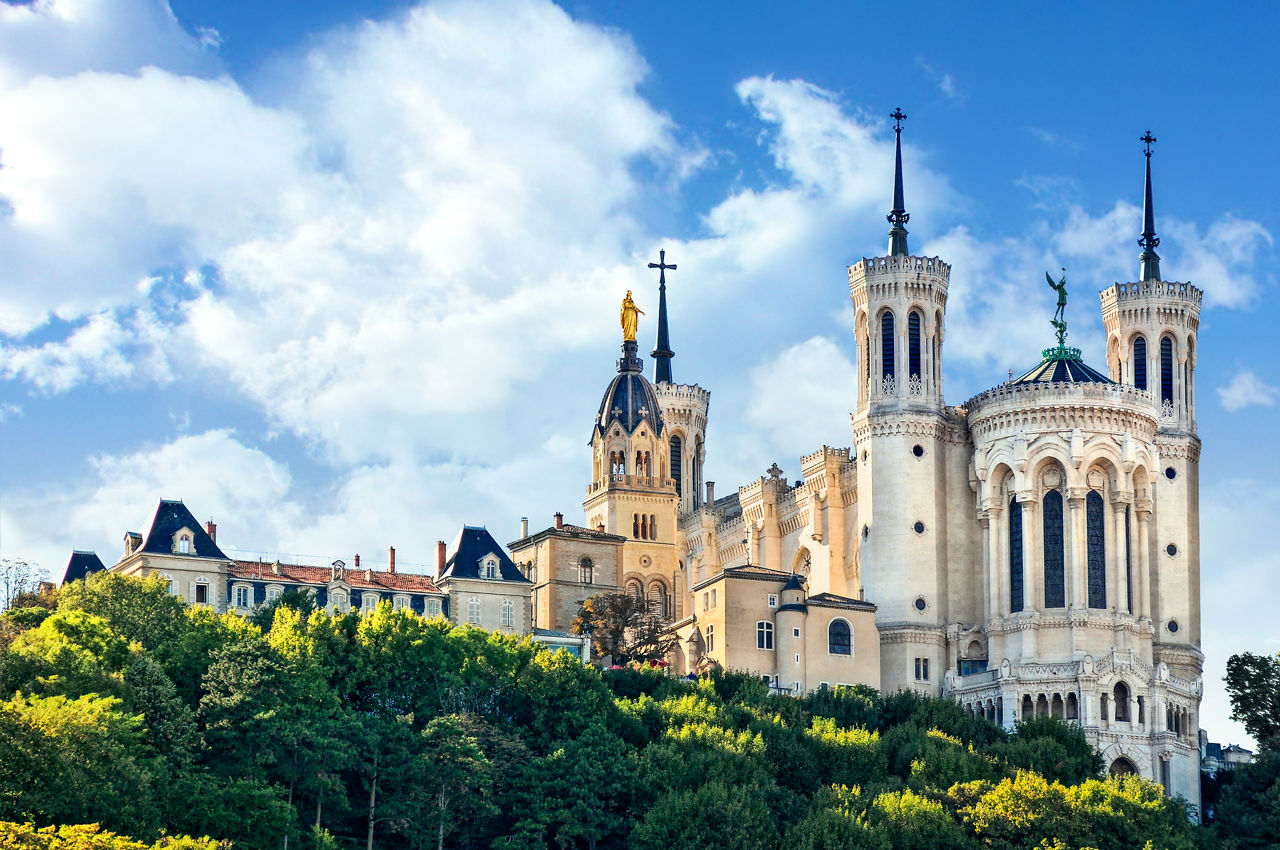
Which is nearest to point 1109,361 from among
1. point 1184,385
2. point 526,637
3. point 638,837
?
point 1184,385

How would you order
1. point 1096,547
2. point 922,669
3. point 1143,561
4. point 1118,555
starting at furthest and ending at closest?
point 1143,561 → point 922,669 → point 1096,547 → point 1118,555

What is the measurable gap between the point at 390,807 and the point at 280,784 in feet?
14.5

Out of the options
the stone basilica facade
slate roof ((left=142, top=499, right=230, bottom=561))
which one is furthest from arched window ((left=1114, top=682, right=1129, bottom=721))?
slate roof ((left=142, top=499, right=230, bottom=561))

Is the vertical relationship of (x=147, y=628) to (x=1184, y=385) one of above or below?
below

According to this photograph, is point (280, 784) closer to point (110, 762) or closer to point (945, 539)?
point (110, 762)

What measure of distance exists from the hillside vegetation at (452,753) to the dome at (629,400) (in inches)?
1451

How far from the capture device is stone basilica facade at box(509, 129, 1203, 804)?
110 metres

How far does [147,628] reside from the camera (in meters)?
94.2

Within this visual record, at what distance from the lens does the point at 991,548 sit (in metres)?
115

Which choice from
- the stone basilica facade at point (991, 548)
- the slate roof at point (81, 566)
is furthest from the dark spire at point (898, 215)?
the slate roof at point (81, 566)

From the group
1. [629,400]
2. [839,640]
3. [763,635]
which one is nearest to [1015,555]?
[839,640]

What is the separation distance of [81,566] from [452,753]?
29.8 m

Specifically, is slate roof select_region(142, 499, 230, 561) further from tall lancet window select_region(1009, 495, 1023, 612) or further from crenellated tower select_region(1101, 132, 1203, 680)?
crenellated tower select_region(1101, 132, 1203, 680)

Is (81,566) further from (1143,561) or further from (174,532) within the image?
(1143,561)
